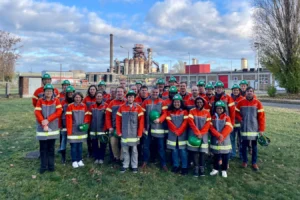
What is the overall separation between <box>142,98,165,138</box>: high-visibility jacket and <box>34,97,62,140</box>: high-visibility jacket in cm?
208

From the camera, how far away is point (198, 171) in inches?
224

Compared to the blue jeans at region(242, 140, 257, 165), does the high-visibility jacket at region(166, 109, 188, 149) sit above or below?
above

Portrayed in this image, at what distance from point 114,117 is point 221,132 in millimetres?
2630

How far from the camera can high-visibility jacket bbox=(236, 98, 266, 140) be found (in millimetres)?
5949

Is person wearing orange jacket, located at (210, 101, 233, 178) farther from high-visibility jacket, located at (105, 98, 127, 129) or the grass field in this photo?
high-visibility jacket, located at (105, 98, 127, 129)

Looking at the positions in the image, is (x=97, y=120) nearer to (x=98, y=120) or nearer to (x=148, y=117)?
(x=98, y=120)

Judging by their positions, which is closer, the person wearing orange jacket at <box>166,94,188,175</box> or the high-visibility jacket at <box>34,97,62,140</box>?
the high-visibility jacket at <box>34,97,62,140</box>

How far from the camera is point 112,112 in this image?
611 centimetres

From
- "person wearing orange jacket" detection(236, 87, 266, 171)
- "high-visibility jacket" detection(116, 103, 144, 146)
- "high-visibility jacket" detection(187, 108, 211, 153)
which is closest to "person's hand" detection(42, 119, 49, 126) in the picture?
"high-visibility jacket" detection(116, 103, 144, 146)

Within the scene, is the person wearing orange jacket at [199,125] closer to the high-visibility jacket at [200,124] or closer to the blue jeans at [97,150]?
the high-visibility jacket at [200,124]

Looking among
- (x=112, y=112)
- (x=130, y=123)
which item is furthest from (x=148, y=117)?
(x=112, y=112)

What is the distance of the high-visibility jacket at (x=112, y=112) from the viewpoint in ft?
19.6

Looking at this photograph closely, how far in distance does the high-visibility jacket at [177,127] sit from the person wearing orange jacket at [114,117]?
133 cm

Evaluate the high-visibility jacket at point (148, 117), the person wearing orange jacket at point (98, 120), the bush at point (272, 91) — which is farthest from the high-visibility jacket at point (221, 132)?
the bush at point (272, 91)
